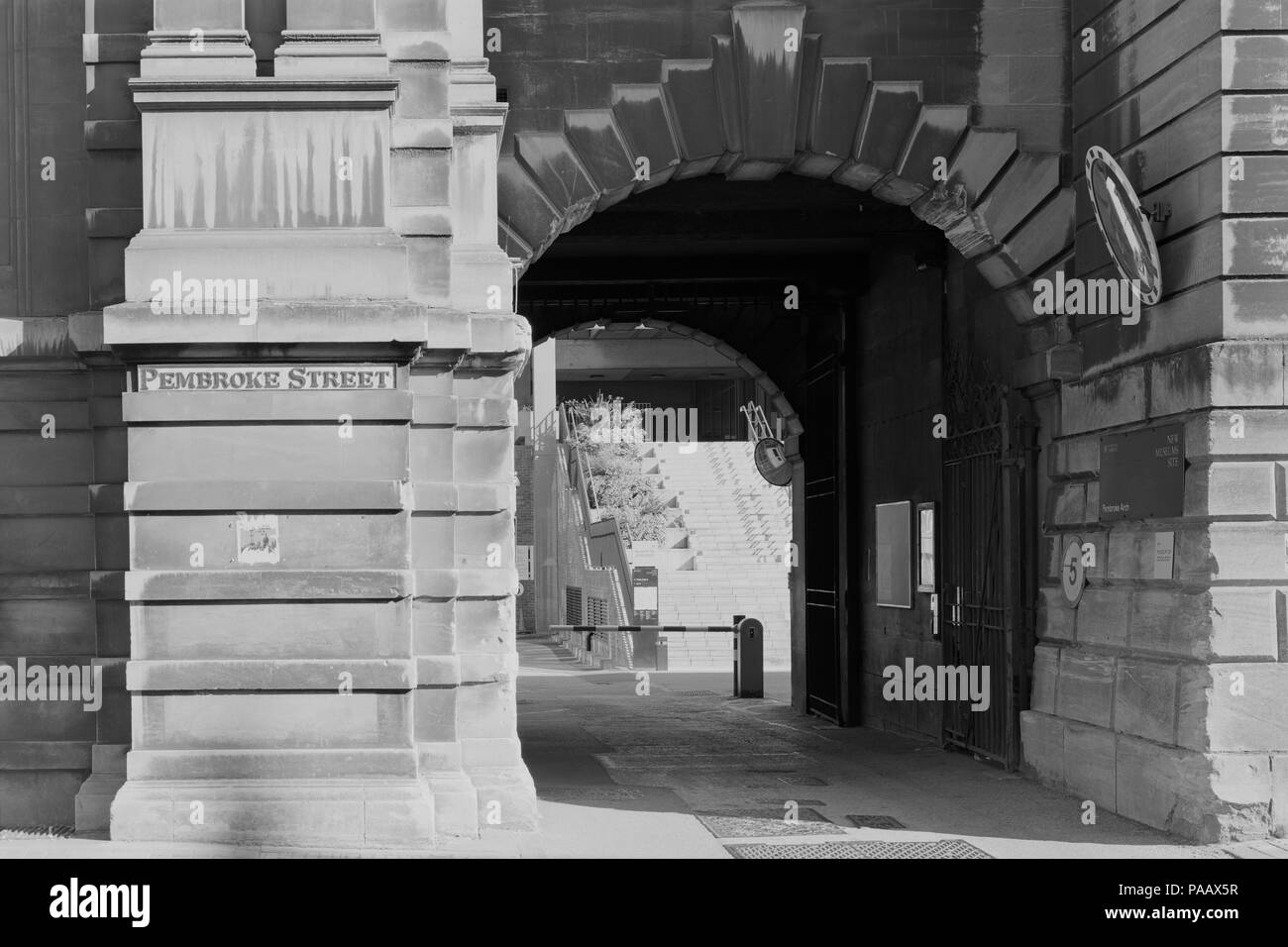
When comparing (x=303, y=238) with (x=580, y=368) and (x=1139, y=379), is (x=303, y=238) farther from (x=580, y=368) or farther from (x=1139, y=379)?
(x=580, y=368)

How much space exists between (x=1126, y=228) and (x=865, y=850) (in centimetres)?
468

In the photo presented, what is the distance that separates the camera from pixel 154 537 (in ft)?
35.4

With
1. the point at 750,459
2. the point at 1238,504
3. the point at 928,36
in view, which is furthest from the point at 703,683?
the point at 1238,504

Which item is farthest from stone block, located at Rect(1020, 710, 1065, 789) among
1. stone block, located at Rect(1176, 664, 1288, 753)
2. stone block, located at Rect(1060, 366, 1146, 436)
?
stone block, located at Rect(1176, 664, 1288, 753)

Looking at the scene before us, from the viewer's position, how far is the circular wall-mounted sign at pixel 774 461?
25.2 m

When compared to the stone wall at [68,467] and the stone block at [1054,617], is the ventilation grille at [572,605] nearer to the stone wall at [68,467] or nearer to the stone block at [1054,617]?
the stone block at [1054,617]

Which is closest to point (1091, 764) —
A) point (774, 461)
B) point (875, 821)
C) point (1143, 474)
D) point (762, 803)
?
point (875, 821)

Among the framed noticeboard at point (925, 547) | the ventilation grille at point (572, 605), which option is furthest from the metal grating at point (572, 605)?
the framed noticeboard at point (925, 547)

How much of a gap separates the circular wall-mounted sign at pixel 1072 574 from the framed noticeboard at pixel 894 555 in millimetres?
5333

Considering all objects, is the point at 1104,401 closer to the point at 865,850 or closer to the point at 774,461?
the point at 865,850

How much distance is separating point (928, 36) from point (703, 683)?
58.3ft

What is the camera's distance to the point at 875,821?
12969 millimetres

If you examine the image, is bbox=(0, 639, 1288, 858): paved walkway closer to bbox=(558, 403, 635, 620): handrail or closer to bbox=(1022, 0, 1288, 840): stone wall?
bbox=(1022, 0, 1288, 840): stone wall

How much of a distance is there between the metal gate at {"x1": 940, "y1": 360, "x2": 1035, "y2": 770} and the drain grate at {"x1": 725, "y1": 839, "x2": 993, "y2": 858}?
11.4 feet
